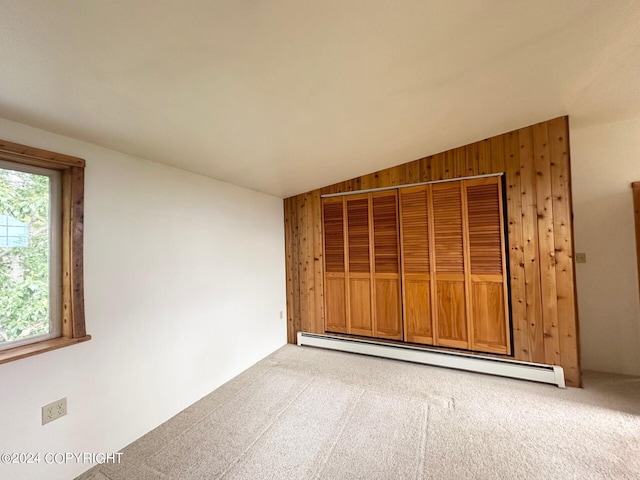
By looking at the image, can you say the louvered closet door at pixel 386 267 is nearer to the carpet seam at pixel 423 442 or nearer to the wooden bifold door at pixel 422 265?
the wooden bifold door at pixel 422 265

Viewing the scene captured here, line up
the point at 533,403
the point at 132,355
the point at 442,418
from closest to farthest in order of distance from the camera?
the point at 132,355
the point at 442,418
the point at 533,403

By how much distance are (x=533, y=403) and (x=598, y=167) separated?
240cm

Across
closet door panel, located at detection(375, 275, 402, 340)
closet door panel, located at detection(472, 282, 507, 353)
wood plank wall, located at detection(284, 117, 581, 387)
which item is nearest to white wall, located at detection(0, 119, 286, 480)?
closet door panel, located at detection(375, 275, 402, 340)

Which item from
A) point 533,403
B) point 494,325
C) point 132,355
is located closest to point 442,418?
point 533,403

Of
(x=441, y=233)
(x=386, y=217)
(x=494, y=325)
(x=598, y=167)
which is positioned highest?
(x=598, y=167)

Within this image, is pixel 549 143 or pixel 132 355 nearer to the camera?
pixel 132 355

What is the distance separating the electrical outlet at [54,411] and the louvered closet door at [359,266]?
2628 mm

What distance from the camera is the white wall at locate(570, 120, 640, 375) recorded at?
254cm

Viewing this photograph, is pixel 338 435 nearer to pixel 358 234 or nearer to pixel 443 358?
pixel 443 358

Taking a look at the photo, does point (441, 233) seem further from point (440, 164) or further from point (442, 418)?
point (442, 418)

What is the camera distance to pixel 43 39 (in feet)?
2.97

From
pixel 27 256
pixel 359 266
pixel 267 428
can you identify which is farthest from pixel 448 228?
pixel 27 256

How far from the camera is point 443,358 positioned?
279 cm

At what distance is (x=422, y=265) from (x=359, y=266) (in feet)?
2.48
